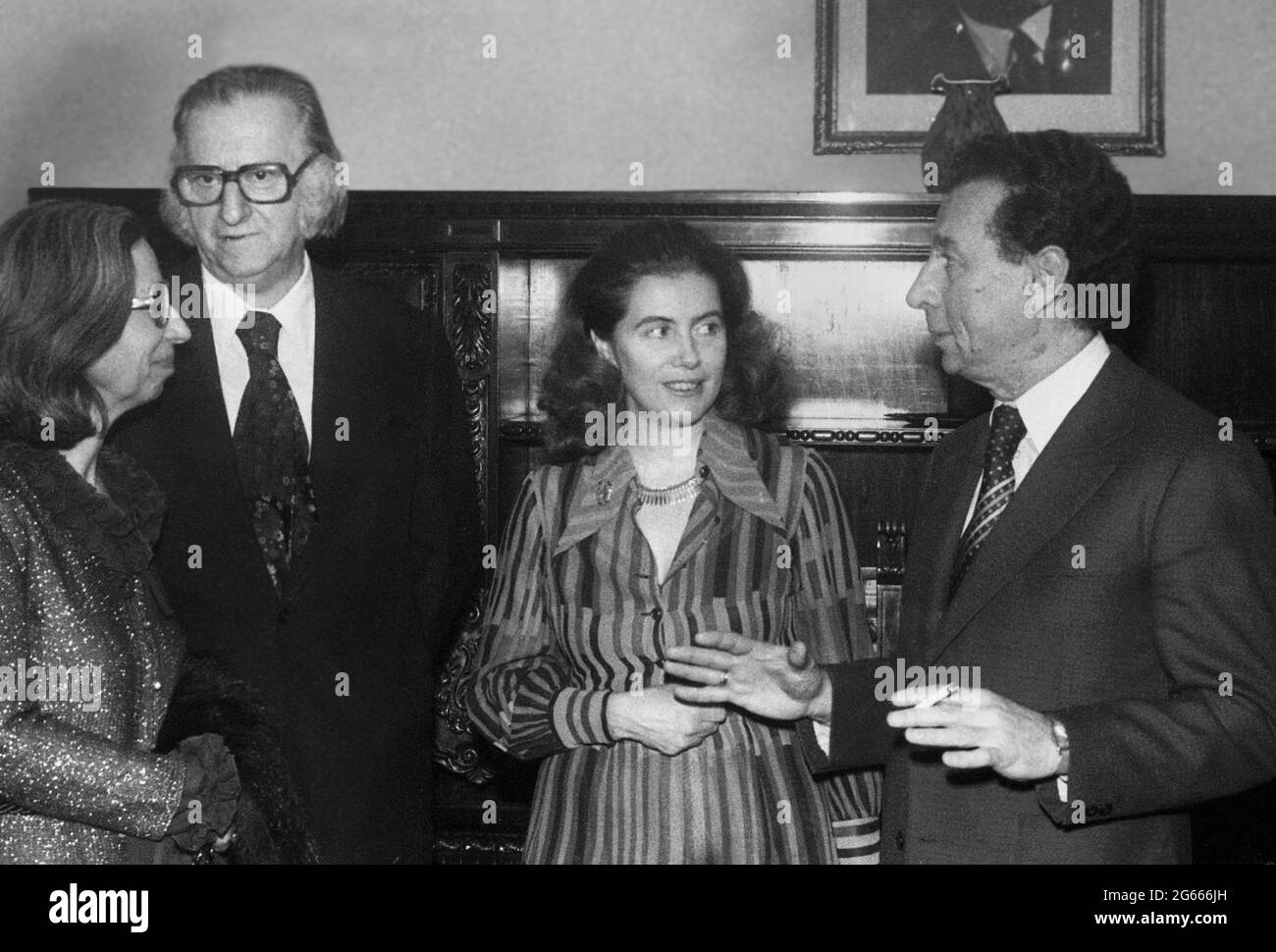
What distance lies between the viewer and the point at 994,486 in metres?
2.37

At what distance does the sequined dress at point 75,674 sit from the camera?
2100 mm

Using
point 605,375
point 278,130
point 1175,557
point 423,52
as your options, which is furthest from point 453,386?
point 423,52

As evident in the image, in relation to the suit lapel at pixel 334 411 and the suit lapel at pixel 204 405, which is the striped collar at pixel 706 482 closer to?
the suit lapel at pixel 334 411

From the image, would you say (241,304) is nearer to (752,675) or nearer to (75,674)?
(75,674)

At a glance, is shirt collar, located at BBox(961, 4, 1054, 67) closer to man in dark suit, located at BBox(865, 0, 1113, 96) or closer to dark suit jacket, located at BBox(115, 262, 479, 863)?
man in dark suit, located at BBox(865, 0, 1113, 96)

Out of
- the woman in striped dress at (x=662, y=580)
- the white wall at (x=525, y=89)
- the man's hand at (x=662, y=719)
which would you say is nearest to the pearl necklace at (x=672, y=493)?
the woman in striped dress at (x=662, y=580)

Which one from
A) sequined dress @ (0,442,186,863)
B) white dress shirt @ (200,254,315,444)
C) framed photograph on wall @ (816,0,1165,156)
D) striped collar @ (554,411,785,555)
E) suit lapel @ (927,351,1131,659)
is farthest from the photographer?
framed photograph on wall @ (816,0,1165,156)

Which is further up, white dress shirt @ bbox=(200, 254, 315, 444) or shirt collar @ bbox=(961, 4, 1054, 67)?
shirt collar @ bbox=(961, 4, 1054, 67)

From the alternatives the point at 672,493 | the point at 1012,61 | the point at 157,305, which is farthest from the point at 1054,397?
the point at 1012,61

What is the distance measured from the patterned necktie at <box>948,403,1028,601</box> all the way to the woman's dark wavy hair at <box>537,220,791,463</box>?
523 millimetres

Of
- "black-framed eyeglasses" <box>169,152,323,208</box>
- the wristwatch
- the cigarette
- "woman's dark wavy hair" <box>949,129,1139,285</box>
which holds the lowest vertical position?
the wristwatch

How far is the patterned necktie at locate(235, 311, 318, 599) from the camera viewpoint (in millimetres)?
2709

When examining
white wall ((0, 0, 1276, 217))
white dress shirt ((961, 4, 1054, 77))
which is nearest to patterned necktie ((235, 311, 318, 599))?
white wall ((0, 0, 1276, 217))

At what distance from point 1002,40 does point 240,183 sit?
250 cm
